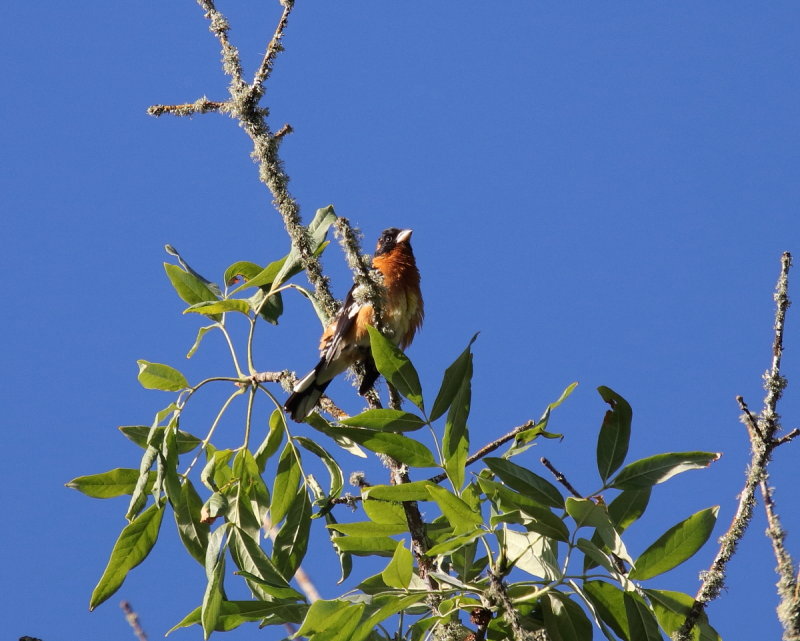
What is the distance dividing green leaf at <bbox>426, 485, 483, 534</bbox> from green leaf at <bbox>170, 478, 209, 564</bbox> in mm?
982

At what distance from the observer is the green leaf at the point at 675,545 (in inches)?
104

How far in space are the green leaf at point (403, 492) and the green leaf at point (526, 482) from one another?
199 mm

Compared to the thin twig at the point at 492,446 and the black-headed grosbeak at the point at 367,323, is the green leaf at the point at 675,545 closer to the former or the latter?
the thin twig at the point at 492,446

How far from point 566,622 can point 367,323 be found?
1099mm

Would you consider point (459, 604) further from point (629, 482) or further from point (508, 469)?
point (629, 482)

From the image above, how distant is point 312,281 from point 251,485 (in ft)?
2.40

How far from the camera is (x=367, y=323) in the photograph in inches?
124

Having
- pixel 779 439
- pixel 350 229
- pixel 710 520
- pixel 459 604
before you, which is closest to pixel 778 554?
pixel 779 439

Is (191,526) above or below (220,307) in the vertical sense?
below

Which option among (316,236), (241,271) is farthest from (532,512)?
(241,271)

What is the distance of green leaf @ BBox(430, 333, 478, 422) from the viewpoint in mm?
2797

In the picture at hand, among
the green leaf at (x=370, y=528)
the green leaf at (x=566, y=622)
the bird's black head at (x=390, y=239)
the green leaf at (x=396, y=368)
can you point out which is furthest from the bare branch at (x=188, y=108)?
the bird's black head at (x=390, y=239)

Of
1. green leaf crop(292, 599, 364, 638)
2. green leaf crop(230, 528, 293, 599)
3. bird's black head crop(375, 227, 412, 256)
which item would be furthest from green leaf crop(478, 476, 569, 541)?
bird's black head crop(375, 227, 412, 256)

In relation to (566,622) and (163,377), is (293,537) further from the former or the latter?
(566,622)
